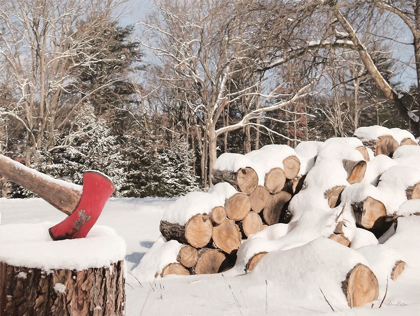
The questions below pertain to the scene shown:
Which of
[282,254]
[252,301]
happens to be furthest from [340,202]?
[252,301]

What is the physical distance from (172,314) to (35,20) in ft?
50.5

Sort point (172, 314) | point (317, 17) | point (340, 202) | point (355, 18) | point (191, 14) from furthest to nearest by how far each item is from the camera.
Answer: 1. point (191, 14)
2. point (355, 18)
3. point (317, 17)
4. point (340, 202)
5. point (172, 314)

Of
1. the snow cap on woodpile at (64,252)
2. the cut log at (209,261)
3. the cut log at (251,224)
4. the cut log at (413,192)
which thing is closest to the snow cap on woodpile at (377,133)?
the cut log at (413,192)

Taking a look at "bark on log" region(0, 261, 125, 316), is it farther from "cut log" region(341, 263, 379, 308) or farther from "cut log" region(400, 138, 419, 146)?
"cut log" region(400, 138, 419, 146)

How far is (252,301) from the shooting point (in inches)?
111

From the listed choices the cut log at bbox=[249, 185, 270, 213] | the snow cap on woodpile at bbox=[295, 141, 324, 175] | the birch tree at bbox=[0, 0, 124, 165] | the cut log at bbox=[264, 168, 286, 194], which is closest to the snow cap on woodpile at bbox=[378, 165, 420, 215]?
the snow cap on woodpile at bbox=[295, 141, 324, 175]

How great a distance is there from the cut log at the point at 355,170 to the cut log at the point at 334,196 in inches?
12.8

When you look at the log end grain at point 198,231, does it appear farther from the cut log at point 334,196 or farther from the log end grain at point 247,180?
the cut log at point 334,196

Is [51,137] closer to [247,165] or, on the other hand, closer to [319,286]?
[247,165]

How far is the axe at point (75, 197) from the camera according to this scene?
5.23 feet

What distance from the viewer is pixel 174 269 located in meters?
4.18

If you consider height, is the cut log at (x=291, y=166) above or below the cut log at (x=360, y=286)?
above

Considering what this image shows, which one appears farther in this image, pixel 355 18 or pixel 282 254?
pixel 355 18

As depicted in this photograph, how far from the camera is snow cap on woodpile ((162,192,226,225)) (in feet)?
14.1
